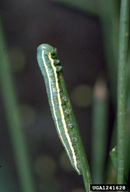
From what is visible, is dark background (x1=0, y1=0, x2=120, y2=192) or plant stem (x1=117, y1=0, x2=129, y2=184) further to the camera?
dark background (x1=0, y1=0, x2=120, y2=192)

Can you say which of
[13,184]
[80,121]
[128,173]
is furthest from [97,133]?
[13,184]

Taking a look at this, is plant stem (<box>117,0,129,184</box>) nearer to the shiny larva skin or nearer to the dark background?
the shiny larva skin

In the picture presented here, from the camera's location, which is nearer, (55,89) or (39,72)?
(55,89)

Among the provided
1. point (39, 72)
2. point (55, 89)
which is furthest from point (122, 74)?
point (39, 72)

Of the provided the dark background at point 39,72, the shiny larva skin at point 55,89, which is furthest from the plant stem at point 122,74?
the dark background at point 39,72

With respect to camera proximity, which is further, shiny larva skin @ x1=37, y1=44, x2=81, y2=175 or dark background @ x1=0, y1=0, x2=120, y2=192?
dark background @ x1=0, y1=0, x2=120, y2=192

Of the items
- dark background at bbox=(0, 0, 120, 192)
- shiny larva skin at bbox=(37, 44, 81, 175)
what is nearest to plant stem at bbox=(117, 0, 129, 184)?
shiny larva skin at bbox=(37, 44, 81, 175)

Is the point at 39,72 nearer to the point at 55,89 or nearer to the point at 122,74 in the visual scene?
the point at 55,89

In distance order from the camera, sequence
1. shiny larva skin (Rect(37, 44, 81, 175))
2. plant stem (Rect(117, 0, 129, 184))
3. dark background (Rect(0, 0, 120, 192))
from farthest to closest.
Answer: dark background (Rect(0, 0, 120, 192)), shiny larva skin (Rect(37, 44, 81, 175)), plant stem (Rect(117, 0, 129, 184))

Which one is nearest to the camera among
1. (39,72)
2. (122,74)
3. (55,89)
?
(122,74)

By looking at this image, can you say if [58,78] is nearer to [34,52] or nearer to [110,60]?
[110,60]

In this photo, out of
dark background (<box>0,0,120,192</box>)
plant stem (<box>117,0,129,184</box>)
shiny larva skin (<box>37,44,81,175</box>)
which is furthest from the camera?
dark background (<box>0,0,120,192</box>)
